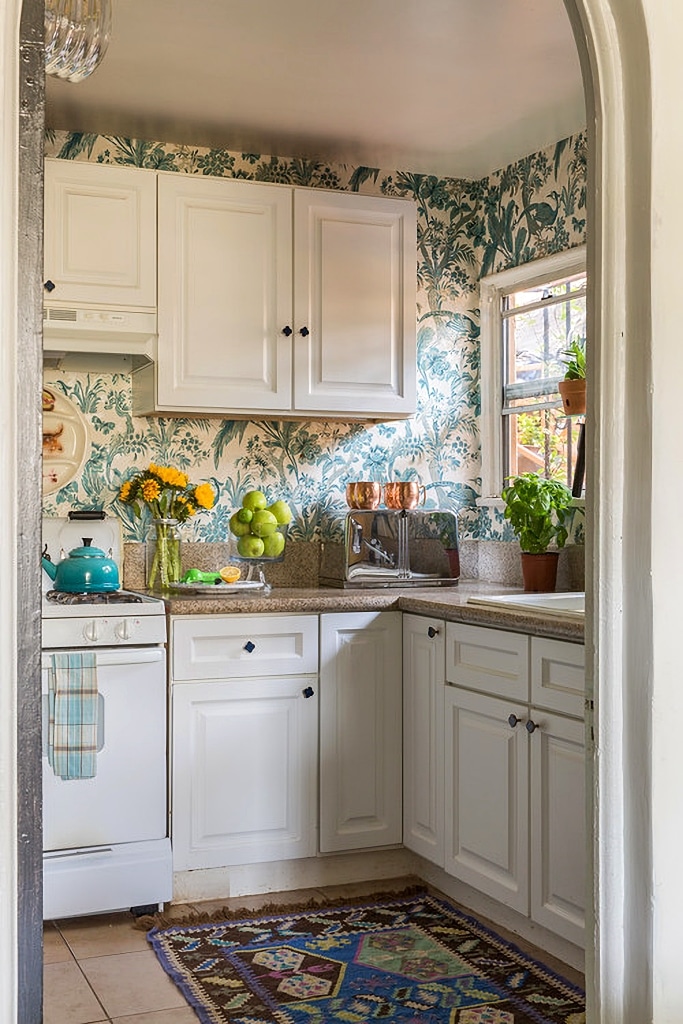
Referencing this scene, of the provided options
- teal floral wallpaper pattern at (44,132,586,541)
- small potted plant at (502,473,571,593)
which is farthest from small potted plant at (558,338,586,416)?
teal floral wallpaper pattern at (44,132,586,541)

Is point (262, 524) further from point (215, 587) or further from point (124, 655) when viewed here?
point (124, 655)

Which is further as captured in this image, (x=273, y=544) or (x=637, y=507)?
(x=273, y=544)

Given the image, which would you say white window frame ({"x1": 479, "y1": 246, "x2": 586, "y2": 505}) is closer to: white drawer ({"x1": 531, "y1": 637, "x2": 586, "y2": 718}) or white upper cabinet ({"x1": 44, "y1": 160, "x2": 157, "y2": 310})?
white upper cabinet ({"x1": 44, "y1": 160, "x2": 157, "y2": 310})

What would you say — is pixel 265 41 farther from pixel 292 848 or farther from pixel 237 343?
pixel 292 848

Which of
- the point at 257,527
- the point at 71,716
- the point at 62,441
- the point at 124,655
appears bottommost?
the point at 71,716

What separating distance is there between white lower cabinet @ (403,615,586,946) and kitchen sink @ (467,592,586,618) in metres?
0.08

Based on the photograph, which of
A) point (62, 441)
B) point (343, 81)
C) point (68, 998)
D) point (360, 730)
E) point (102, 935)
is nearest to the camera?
point (68, 998)

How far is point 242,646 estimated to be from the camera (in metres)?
3.51

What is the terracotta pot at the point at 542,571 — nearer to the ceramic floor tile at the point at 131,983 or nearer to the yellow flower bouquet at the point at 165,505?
the yellow flower bouquet at the point at 165,505

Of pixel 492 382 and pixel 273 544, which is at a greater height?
pixel 492 382

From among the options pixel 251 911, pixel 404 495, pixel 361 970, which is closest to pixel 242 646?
pixel 251 911

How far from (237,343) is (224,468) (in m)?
0.49

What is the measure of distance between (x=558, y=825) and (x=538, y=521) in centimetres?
123

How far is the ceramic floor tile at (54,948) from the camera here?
10.1 feet
